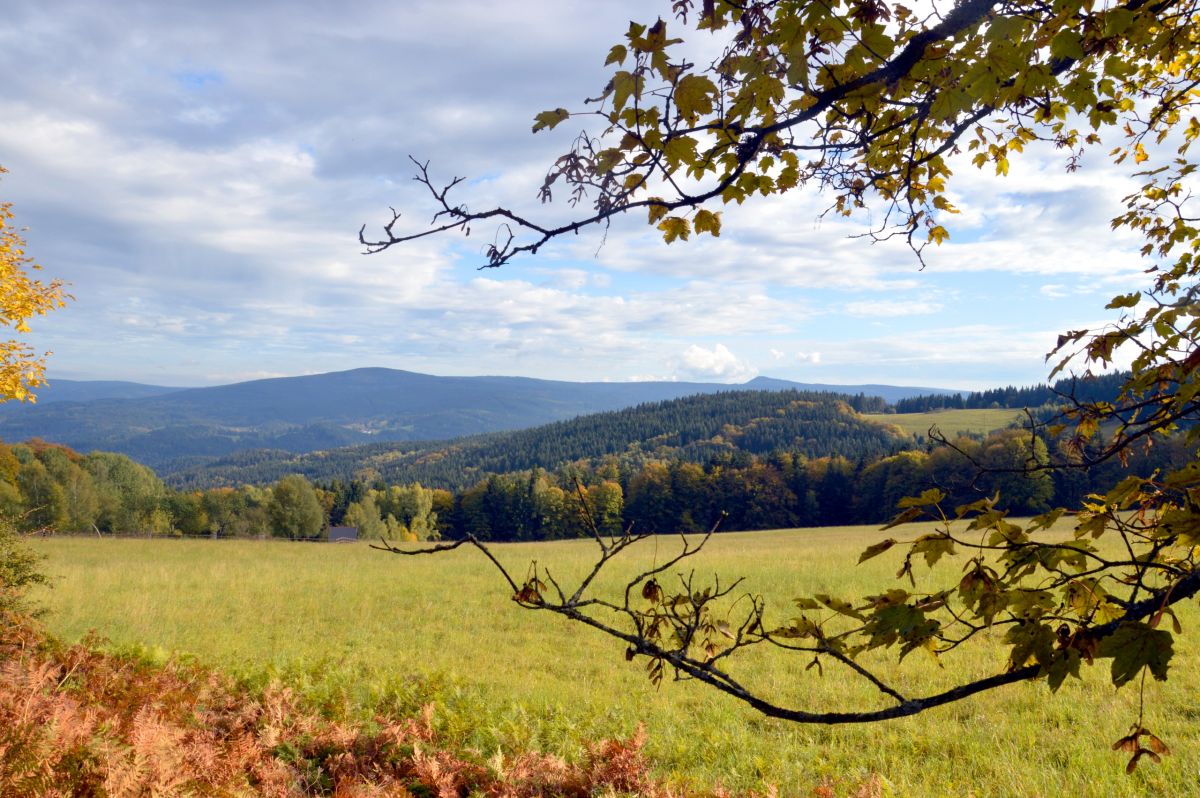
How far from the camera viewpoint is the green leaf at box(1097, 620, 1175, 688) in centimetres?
161

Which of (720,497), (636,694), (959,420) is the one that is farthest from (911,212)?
(959,420)

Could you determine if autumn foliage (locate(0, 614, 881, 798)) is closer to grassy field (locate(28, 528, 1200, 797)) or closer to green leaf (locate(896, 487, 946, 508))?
grassy field (locate(28, 528, 1200, 797))

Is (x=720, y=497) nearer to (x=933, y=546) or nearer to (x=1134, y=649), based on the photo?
(x=933, y=546)

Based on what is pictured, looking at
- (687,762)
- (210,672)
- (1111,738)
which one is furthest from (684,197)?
(210,672)

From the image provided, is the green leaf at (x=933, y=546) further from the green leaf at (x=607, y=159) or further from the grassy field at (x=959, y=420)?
the grassy field at (x=959, y=420)

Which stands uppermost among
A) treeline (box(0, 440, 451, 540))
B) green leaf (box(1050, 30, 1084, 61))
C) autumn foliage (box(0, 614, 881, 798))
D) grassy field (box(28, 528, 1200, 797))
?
green leaf (box(1050, 30, 1084, 61))

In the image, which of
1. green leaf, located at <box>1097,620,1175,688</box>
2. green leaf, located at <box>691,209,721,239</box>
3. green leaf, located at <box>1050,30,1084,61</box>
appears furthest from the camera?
green leaf, located at <box>691,209,721,239</box>

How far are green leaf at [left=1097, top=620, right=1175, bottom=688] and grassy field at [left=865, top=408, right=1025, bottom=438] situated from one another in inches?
5358

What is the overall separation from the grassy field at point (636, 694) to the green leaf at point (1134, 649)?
4.43 m

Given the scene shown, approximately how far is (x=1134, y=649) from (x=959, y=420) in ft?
561

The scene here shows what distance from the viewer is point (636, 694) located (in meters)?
8.71

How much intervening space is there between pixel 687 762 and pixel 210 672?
530 cm

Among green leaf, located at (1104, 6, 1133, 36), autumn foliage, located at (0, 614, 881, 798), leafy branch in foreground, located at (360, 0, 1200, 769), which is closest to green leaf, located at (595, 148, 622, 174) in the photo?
leafy branch in foreground, located at (360, 0, 1200, 769)

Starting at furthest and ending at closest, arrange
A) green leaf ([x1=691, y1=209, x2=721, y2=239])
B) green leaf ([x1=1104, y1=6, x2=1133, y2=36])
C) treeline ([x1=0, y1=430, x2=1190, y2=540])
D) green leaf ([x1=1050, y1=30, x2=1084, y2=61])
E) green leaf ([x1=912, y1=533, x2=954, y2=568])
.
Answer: treeline ([x1=0, y1=430, x2=1190, y2=540]), green leaf ([x1=691, y1=209, x2=721, y2=239]), green leaf ([x1=1104, y1=6, x2=1133, y2=36]), green leaf ([x1=1050, y1=30, x2=1084, y2=61]), green leaf ([x1=912, y1=533, x2=954, y2=568])
